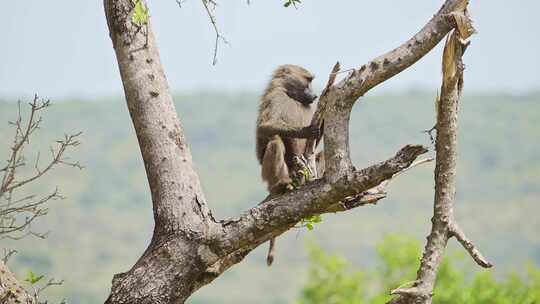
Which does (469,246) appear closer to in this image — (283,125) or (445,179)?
(445,179)

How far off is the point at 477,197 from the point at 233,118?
55.8m

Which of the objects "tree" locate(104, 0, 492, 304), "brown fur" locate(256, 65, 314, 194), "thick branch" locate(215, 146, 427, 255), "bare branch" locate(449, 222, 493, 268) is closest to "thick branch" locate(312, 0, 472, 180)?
"tree" locate(104, 0, 492, 304)

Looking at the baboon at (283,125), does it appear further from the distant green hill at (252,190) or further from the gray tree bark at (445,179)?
the distant green hill at (252,190)

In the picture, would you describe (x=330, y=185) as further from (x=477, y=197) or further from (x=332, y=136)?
(x=477, y=197)

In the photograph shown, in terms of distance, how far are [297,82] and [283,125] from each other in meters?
1.27

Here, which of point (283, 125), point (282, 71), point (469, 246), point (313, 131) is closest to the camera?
point (469, 246)

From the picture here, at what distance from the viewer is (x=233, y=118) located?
593 ft

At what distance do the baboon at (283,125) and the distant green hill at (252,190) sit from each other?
83995 millimetres

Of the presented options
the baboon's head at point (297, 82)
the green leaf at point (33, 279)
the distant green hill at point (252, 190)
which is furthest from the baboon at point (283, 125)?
the distant green hill at point (252, 190)

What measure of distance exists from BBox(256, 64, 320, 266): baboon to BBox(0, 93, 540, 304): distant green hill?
8399 cm

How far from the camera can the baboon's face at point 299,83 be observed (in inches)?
393

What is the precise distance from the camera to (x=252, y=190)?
144 m

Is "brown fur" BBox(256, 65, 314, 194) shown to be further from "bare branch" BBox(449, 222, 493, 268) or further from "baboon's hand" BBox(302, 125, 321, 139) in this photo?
"bare branch" BBox(449, 222, 493, 268)

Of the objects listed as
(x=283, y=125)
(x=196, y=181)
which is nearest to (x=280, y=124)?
(x=283, y=125)
